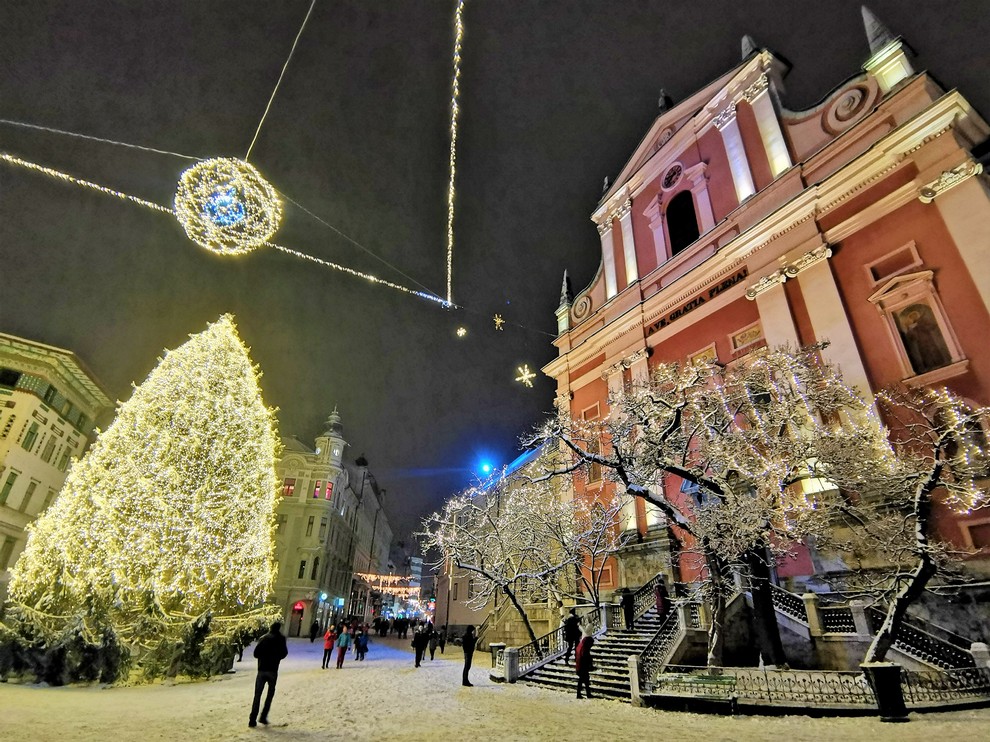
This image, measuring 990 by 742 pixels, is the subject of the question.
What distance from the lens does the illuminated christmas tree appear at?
38.3ft

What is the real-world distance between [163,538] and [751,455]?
15.9 meters

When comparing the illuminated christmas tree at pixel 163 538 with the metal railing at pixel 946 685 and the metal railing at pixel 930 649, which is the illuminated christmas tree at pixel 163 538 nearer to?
the metal railing at pixel 946 685

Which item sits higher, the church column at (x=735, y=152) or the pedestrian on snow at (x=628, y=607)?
the church column at (x=735, y=152)

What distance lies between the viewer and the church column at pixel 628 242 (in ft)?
76.5

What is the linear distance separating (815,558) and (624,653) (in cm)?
572

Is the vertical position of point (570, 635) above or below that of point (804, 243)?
below

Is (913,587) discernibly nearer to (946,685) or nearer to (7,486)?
(946,685)

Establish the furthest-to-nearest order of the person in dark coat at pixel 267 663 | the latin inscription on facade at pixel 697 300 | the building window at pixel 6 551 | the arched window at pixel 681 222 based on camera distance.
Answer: the building window at pixel 6 551
the arched window at pixel 681 222
the latin inscription on facade at pixel 697 300
the person in dark coat at pixel 267 663

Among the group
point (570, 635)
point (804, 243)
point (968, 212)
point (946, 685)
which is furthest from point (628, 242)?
point (946, 685)

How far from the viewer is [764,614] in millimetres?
10695

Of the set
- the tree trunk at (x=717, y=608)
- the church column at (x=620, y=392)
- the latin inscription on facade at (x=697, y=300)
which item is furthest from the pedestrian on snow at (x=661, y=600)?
the latin inscription on facade at (x=697, y=300)

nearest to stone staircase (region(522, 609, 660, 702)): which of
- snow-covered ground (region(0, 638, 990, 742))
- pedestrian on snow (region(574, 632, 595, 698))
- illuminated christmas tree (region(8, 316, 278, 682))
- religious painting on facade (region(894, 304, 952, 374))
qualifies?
pedestrian on snow (region(574, 632, 595, 698))

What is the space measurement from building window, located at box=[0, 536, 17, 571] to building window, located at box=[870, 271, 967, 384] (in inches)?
1811

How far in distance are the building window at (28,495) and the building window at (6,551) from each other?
1.82m
